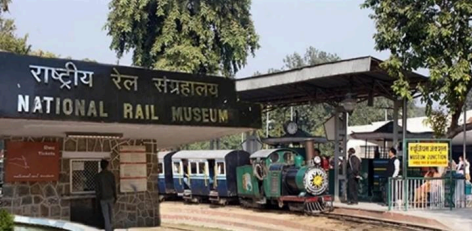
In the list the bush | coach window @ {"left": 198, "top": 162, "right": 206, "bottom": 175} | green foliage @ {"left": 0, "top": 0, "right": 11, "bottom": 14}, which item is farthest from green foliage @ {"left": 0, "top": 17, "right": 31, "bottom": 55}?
the bush

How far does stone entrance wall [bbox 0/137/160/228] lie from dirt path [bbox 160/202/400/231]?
155cm

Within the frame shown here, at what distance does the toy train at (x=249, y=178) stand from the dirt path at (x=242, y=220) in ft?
1.48

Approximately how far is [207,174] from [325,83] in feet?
16.0

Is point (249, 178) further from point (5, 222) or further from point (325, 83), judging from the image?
point (5, 222)

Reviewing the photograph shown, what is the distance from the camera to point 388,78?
19.7 meters

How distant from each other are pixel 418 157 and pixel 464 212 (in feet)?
5.62

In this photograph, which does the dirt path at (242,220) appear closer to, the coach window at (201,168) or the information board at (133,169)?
the coach window at (201,168)

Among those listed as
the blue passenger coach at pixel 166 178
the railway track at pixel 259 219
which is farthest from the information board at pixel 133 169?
the blue passenger coach at pixel 166 178

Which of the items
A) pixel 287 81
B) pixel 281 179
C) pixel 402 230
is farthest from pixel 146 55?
pixel 402 230

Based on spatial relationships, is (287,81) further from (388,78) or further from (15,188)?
(15,188)

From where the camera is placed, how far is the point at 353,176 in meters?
18.9

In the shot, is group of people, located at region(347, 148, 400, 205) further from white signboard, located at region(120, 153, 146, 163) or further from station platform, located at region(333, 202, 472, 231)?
white signboard, located at region(120, 153, 146, 163)

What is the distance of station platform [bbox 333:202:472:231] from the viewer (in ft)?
47.5

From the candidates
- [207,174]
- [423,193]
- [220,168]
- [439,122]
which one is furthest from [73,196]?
[439,122]
